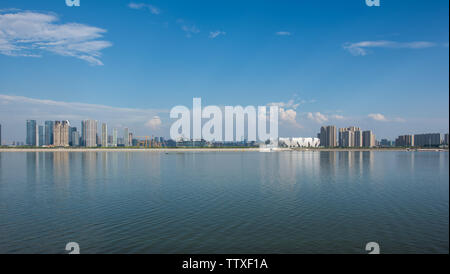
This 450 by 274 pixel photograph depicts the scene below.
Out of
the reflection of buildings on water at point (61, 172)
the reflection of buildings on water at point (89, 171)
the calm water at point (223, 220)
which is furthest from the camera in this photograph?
the reflection of buildings on water at point (89, 171)

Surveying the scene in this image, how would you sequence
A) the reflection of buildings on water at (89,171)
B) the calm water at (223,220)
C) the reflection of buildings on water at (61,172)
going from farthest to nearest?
the reflection of buildings on water at (89,171)
the reflection of buildings on water at (61,172)
the calm water at (223,220)

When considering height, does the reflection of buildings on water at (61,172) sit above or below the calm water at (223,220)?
below

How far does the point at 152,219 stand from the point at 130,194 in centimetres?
1011

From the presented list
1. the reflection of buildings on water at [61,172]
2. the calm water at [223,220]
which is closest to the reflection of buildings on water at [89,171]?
the reflection of buildings on water at [61,172]

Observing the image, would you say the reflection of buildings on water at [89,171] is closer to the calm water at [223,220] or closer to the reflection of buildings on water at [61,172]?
the reflection of buildings on water at [61,172]

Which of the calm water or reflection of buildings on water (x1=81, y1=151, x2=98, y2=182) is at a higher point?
the calm water

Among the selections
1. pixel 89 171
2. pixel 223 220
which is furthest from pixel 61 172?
pixel 223 220

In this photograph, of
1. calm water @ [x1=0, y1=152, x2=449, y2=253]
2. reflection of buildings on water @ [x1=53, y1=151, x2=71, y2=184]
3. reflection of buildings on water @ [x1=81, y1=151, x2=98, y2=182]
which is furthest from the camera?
reflection of buildings on water @ [x1=81, y1=151, x2=98, y2=182]

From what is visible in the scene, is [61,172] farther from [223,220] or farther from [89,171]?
[223,220]

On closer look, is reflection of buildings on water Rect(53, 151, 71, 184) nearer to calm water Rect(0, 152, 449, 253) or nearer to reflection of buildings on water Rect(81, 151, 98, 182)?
reflection of buildings on water Rect(81, 151, 98, 182)

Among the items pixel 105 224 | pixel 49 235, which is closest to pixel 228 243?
pixel 105 224

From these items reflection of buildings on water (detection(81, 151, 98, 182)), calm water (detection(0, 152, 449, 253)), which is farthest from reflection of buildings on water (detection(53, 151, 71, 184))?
calm water (detection(0, 152, 449, 253))

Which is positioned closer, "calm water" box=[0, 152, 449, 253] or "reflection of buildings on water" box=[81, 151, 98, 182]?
"calm water" box=[0, 152, 449, 253]
